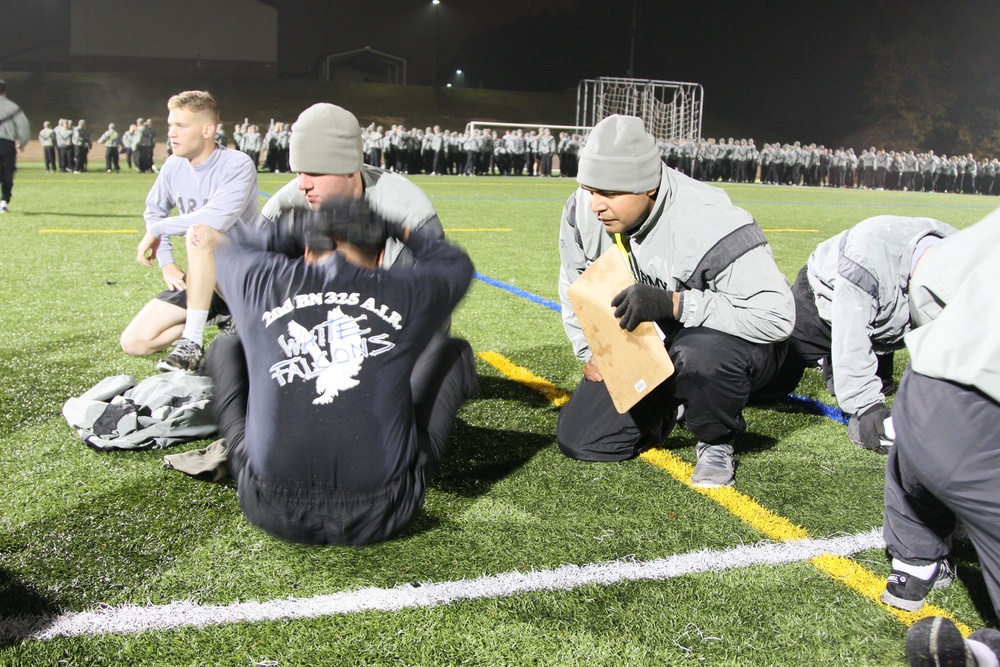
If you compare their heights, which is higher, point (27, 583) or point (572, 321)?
point (572, 321)

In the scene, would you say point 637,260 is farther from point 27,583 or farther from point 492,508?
point 27,583

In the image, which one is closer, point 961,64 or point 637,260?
point 637,260

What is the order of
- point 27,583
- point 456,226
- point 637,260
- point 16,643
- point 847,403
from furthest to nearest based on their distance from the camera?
1. point 456,226
2. point 847,403
3. point 637,260
4. point 27,583
5. point 16,643

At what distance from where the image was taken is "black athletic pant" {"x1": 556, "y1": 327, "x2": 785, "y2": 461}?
3188 millimetres

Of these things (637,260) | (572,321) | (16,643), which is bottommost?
(16,643)

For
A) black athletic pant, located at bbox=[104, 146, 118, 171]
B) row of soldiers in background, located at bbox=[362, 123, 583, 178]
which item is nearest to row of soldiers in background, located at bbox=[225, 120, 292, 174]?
row of soldiers in background, located at bbox=[362, 123, 583, 178]

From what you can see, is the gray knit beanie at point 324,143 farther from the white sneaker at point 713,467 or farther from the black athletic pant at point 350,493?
the white sneaker at point 713,467

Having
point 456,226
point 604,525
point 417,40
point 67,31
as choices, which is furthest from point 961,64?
point 604,525

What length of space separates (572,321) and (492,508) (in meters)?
1.08

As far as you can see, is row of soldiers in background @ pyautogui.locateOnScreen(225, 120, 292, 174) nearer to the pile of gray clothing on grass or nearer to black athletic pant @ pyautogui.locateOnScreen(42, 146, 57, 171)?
black athletic pant @ pyautogui.locateOnScreen(42, 146, 57, 171)

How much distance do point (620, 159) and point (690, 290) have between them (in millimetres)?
567

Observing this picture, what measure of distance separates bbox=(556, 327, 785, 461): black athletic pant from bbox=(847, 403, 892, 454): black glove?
0.44 m

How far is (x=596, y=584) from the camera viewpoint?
2504 mm

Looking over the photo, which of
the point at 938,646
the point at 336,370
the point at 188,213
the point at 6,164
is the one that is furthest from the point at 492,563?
the point at 6,164
